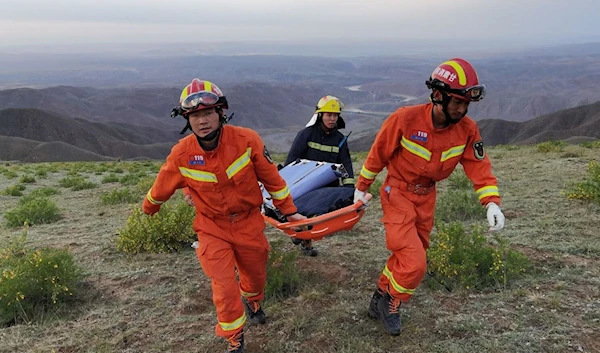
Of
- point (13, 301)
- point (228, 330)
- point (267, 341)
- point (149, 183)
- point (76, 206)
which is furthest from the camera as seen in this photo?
point (149, 183)

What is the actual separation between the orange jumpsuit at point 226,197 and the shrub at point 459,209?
4.41 meters

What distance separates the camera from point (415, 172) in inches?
151

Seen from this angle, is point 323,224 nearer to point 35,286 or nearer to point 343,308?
point 343,308

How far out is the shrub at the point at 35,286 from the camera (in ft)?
15.1

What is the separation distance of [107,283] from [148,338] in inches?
65.0

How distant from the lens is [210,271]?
146 inches

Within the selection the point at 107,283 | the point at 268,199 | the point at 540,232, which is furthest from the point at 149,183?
the point at 540,232

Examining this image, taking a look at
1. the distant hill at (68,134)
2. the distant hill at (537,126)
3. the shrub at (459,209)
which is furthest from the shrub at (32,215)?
the distant hill at (537,126)

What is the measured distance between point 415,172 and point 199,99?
1.92m

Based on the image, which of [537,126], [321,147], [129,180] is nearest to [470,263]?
[321,147]

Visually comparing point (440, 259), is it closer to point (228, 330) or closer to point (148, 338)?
point (228, 330)

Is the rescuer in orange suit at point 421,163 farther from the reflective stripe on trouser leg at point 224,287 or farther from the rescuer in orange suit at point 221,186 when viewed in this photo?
the reflective stripe on trouser leg at point 224,287

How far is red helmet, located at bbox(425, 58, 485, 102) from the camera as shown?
11.8 ft

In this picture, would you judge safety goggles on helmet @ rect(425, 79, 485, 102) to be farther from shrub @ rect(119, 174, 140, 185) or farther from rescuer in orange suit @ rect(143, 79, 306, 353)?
shrub @ rect(119, 174, 140, 185)
